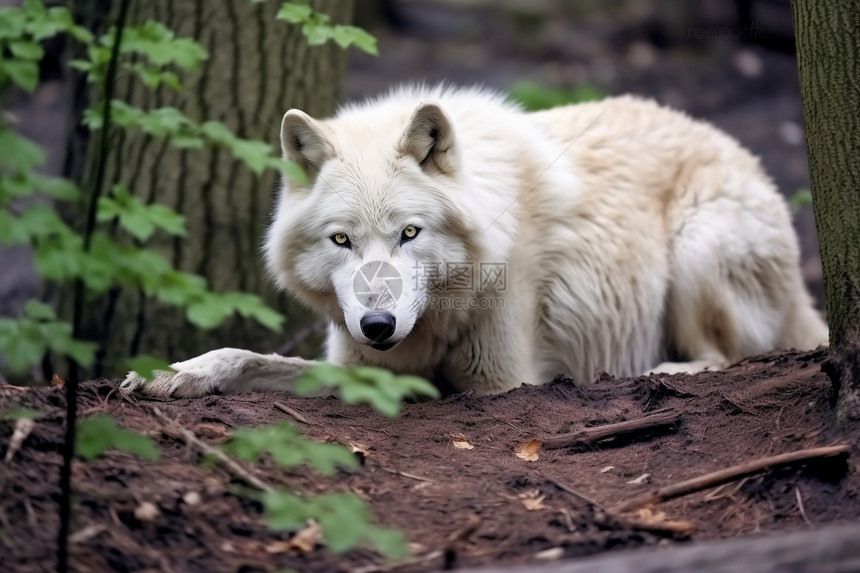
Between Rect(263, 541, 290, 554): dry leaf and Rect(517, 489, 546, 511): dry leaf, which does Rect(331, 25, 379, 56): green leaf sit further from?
Rect(263, 541, 290, 554): dry leaf

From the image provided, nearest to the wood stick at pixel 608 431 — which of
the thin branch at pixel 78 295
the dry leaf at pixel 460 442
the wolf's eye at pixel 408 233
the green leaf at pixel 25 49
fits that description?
the dry leaf at pixel 460 442

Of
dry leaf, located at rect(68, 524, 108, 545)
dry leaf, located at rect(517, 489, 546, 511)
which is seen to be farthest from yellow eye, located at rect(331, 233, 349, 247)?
dry leaf, located at rect(68, 524, 108, 545)

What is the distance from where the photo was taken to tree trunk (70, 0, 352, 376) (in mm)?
6227

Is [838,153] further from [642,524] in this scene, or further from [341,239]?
[341,239]

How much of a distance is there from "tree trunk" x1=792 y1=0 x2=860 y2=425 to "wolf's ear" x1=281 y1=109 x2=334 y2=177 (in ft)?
7.67

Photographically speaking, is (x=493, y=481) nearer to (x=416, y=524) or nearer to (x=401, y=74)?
(x=416, y=524)

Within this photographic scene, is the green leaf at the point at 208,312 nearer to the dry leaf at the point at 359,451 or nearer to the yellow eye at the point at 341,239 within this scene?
the dry leaf at the point at 359,451

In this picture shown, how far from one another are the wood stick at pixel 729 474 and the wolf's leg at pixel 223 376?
2.27 meters

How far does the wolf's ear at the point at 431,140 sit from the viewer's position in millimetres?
4316

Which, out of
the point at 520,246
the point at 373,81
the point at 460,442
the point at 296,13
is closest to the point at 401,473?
the point at 460,442

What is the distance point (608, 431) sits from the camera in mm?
3902

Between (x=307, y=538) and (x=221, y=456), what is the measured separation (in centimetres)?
54

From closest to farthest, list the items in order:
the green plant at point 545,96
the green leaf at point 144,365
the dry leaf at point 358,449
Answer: the green leaf at point 144,365 → the dry leaf at point 358,449 → the green plant at point 545,96

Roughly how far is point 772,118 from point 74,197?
12.3 metres
